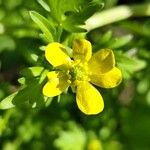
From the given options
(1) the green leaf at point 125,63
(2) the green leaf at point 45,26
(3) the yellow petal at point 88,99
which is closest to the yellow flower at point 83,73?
(3) the yellow petal at point 88,99

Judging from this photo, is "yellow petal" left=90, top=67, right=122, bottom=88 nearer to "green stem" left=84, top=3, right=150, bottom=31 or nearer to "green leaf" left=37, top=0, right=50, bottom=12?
"green leaf" left=37, top=0, right=50, bottom=12

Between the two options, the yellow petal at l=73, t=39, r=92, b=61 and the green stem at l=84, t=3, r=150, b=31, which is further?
the green stem at l=84, t=3, r=150, b=31

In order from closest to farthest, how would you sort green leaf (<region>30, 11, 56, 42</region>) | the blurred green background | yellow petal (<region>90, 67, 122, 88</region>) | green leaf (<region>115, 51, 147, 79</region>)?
1. yellow petal (<region>90, 67, 122, 88</region>)
2. green leaf (<region>30, 11, 56, 42</region>)
3. green leaf (<region>115, 51, 147, 79</region>)
4. the blurred green background

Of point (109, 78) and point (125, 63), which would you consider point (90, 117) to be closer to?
point (125, 63)

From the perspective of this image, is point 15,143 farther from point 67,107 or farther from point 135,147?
point 135,147

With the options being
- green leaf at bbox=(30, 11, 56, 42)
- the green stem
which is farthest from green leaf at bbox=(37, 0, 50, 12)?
the green stem
